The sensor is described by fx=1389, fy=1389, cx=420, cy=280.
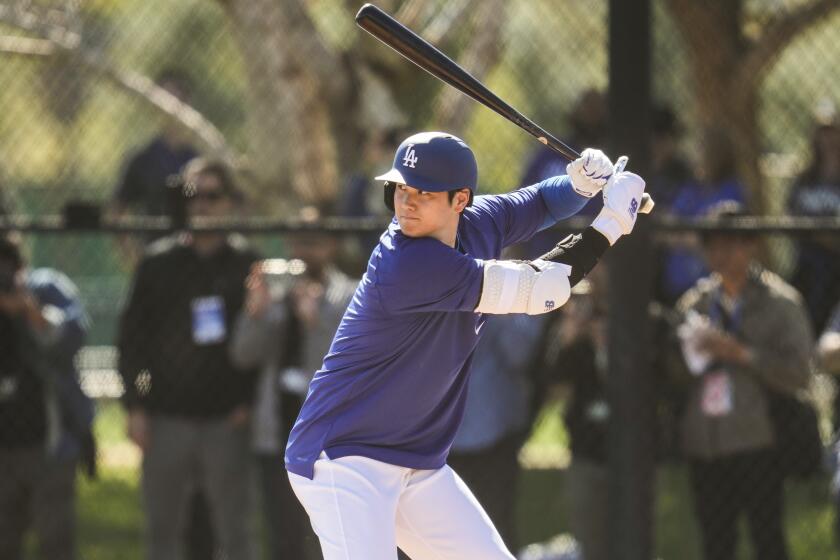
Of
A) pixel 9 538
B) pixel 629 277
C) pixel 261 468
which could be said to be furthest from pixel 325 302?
pixel 9 538

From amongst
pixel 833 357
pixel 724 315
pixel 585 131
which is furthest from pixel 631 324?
pixel 585 131

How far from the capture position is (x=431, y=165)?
12.2ft

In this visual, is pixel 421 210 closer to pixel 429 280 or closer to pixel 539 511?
pixel 429 280

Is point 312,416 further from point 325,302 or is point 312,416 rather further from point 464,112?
point 464,112

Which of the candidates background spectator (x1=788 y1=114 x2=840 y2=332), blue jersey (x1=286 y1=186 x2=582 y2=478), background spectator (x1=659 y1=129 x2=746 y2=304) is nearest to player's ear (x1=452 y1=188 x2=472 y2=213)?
blue jersey (x1=286 y1=186 x2=582 y2=478)

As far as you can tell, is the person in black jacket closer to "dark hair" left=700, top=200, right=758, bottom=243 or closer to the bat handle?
"dark hair" left=700, top=200, right=758, bottom=243

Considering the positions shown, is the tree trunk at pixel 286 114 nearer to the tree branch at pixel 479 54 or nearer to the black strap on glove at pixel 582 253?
the tree branch at pixel 479 54

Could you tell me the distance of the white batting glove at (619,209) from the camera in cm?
391

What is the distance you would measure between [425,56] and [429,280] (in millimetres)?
679

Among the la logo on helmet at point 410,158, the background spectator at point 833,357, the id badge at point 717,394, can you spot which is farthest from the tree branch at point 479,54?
the la logo on helmet at point 410,158

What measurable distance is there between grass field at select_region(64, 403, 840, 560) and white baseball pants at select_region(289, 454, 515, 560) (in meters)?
2.57

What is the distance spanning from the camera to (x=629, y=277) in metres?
5.07

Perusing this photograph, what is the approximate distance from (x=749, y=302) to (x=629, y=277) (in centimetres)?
55

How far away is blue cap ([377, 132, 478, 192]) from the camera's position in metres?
3.71
